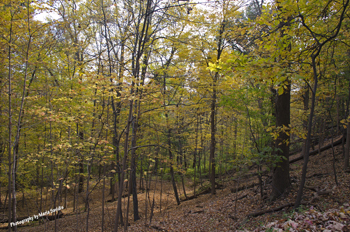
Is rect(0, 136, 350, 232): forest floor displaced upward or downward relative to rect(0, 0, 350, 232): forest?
downward

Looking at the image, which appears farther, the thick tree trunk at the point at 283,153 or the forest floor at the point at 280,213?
the thick tree trunk at the point at 283,153

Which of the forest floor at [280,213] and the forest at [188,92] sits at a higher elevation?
the forest at [188,92]

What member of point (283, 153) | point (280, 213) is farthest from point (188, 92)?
point (280, 213)

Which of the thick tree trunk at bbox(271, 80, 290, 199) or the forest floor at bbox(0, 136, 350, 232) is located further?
the thick tree trunk at bbox(271, 80, 290, 199)

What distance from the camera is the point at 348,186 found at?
5.33m

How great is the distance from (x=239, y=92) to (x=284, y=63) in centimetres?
317

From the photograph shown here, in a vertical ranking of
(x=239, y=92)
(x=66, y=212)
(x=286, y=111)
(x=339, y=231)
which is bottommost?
(x=66, y=212)

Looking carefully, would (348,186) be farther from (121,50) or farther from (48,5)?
(48,5)

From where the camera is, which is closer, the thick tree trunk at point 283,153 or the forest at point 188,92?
the forest at point 188,92

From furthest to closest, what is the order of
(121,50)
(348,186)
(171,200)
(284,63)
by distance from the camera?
1. (171,200)
2. (121,50)
3. (348,186)
4. (284,63)

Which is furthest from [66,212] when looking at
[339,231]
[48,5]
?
[339,231]

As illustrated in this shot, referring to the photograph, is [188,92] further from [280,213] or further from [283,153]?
[280,213]

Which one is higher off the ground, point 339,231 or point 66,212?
point 339,231

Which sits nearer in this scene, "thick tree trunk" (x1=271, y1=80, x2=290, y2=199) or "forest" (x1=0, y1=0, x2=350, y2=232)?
"forest" (x1=0, y1=0, x2=350, y2=232)
